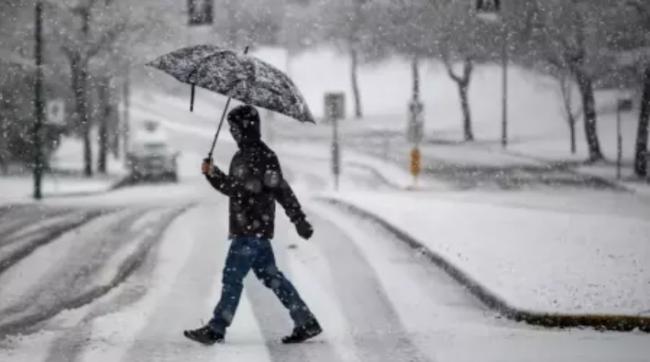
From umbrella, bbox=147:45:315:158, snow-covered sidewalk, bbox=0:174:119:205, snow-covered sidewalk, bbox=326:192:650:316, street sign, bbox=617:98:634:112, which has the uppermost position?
street sign, bbox=617:98:634:112

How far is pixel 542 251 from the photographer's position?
12.9 meters

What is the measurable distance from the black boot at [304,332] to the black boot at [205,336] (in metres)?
0.56

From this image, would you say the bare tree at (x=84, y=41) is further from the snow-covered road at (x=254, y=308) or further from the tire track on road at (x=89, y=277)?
the snow-covered road at (x=254, y=308)

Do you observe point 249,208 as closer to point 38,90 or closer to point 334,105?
point 334,105

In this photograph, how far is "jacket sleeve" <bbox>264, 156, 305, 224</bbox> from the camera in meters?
7.57

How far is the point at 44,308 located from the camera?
9656 millimetres

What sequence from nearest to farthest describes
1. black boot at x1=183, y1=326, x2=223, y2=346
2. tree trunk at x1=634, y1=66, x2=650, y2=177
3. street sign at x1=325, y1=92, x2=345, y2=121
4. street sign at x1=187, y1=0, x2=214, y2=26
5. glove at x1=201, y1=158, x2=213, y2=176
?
1. glove at x1=201, y1=158, x2=213, y2=176
2. black boot at x1=183, y1=326, x2=223, y2=346
3. street sign at x1=187, y1=0, x2=214, y2=26
4. street sign at x1=325, y1=92, x2=345, y2=121
5. tree trunk at x1=634, y1=66, x2=650, y2=177

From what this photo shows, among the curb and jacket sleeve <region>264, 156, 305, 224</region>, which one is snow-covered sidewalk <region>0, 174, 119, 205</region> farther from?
jacket sleeve <region>264, 156, 305, 224</region>

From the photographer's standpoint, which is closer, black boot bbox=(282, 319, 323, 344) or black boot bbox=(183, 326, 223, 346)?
black boot bbox=(183, 326, 223, 346)

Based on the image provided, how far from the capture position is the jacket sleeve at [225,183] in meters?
7.43

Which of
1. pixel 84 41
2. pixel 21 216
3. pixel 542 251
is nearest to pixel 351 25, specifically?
pixel 84 41

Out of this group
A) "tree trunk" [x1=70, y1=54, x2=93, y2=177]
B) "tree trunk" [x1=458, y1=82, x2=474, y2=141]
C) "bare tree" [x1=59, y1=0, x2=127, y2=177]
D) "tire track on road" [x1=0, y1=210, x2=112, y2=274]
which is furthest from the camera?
"tree trunk" [x1=458, y1=82, x2=474, y2=141]


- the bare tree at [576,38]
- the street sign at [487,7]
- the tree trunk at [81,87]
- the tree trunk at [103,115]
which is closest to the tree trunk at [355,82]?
the bare tree at [576,38]

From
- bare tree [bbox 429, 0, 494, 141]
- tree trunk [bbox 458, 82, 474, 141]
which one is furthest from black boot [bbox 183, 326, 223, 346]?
tree trunk [bbox 458, 82, 474, 141]
